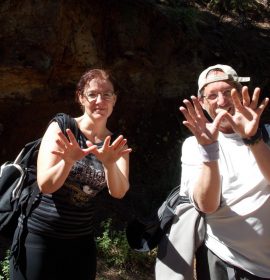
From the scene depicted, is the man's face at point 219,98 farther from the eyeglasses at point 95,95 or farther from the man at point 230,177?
the eyeglasses at point 95,95

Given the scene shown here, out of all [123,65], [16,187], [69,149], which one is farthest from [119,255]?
A: [123,65]

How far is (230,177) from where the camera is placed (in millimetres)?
2141

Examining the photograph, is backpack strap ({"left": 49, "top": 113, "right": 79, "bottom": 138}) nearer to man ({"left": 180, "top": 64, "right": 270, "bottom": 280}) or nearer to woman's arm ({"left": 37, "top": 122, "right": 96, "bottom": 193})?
woman's arm ({"left": 37, "top": 122, "right": 96, "bottom": 193})

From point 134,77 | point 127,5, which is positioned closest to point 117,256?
point 134,77

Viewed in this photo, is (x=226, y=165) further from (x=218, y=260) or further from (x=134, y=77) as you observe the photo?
(x=134, y=77)

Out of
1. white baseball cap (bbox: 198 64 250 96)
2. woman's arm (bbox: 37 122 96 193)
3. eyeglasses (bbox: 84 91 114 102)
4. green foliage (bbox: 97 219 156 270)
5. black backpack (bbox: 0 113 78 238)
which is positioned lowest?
green foliage (bbox: 97 219 156 270)

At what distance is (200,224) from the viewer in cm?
229

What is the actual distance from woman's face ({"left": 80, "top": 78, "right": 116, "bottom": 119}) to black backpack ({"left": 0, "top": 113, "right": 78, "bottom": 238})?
0.45 feet

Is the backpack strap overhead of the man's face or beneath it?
beneath

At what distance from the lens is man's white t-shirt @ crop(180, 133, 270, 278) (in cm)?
211

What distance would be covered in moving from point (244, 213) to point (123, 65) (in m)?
4.96

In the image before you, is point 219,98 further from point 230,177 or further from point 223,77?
point 230,177

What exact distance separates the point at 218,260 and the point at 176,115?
523cm

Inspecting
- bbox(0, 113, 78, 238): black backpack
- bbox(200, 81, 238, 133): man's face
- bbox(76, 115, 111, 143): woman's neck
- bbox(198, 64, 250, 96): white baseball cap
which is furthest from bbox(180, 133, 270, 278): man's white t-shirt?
bbox(0, 113, 78, 238): black backpack
